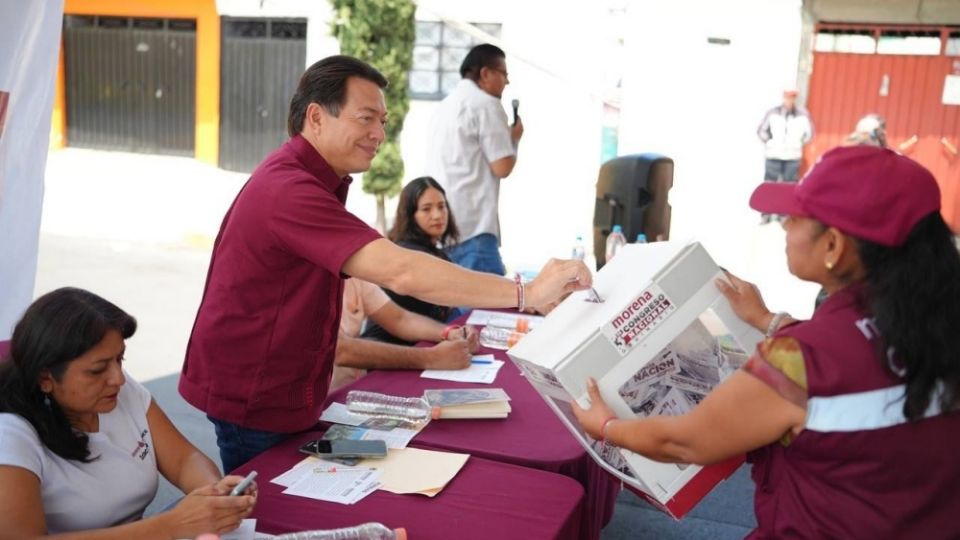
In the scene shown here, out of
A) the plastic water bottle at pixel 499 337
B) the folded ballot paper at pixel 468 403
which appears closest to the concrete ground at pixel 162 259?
the plastic water bottle at pixel 499 337

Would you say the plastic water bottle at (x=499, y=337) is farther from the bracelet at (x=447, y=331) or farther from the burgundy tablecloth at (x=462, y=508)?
the burgundy tablecloth at (x=462, y=508)

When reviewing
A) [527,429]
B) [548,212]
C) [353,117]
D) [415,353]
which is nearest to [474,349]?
[415,353]

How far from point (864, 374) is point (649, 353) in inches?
18.6

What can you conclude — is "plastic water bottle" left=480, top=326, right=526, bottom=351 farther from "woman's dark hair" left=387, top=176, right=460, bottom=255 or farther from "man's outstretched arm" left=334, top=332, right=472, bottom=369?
"woman's dark hair" left=387, top=176, right=460, bottom=255

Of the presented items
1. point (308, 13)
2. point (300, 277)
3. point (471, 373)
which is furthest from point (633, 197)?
point (308, 13)

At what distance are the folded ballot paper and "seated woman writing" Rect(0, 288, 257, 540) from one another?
0.80 meters

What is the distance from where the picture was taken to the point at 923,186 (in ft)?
4.49

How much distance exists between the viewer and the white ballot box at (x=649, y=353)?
172 cm

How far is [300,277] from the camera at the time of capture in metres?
2.12

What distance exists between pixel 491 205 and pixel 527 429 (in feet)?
8.67

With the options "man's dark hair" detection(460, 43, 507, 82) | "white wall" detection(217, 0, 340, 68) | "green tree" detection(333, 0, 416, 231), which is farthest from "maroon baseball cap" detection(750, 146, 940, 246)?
"white wall" detection(217, 0, 340, 68)

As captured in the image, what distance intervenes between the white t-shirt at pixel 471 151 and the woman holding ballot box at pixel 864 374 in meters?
3.52

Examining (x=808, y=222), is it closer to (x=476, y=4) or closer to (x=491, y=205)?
(x=491, y=205)

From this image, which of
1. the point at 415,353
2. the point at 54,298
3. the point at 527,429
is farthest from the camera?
the point at 415,353
